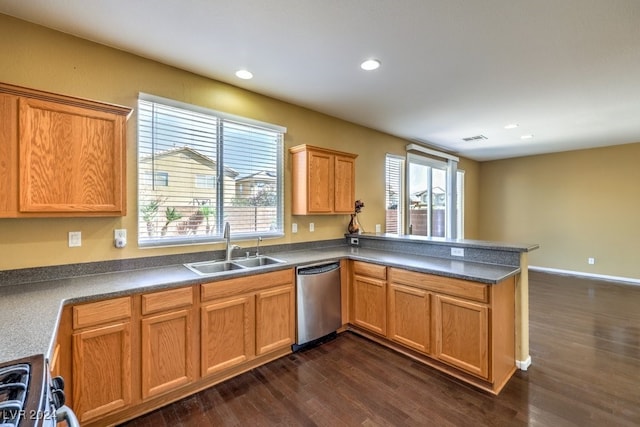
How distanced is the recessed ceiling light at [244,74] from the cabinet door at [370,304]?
238cm

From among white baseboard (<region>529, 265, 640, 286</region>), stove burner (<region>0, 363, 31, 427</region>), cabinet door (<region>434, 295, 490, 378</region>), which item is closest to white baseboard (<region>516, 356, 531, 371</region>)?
cabinet door (<region>434, 295, 490, 378</region>)

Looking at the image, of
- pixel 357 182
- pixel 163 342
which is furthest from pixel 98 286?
pixel 357 182

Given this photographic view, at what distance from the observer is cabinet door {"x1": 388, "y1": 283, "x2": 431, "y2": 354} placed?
8.66 feet

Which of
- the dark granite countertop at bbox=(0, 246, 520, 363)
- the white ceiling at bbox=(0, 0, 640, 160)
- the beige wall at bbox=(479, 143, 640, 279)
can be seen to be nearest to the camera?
the dark granite countertop at bbox=(0, 246, 520, 363)

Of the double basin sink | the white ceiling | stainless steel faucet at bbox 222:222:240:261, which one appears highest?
the white ceiling

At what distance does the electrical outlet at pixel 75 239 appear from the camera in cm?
217

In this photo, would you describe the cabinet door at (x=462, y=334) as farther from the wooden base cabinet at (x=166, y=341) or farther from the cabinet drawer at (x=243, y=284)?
the wooden base cabinet at (x=166, y=341)

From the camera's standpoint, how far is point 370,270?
10.2 feet

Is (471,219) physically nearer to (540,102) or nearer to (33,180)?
(540,102)

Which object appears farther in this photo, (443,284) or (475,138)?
(475,138)

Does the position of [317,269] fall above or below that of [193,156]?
below

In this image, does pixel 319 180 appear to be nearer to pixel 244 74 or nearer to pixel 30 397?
pixel 244 74

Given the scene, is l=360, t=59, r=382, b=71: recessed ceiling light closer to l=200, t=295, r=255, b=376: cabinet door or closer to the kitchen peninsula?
the kitchen peninsula

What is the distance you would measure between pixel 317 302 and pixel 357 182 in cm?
209
